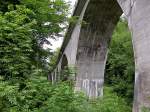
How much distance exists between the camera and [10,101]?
15.9 feet

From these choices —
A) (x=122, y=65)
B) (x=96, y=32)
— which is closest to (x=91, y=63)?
(x=96, y=32)

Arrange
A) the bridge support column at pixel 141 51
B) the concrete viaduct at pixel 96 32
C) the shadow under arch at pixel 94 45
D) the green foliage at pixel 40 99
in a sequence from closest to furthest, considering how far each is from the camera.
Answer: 1. the green foliage at pixel 40 99
2. the bridge support column at pixel 141 51
3. the concrete viaduct at pixel 96 32
4. the shadow under arch at pixel 94 45

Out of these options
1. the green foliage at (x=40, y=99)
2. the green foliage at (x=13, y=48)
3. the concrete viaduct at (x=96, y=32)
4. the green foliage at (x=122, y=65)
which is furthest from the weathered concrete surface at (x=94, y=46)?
the green foliage at (x=40, y=99)

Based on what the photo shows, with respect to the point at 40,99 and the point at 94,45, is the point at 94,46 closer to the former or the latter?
the point at 94,45

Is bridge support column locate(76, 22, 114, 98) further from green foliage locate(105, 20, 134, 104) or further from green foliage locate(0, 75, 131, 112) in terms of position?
green foliage locate(0, 75, 131, 112)

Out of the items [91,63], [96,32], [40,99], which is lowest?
[40,99]

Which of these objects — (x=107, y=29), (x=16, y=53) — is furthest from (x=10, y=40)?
(x=107, y=29)

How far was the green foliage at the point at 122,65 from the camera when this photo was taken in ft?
63.6

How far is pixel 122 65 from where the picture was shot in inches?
902

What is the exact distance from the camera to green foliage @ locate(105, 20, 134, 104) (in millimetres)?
19391

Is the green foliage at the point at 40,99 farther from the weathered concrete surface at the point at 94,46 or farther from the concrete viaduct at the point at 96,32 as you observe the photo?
the weathered concrete surface at the point at 94,46

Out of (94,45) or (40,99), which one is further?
(94,45)

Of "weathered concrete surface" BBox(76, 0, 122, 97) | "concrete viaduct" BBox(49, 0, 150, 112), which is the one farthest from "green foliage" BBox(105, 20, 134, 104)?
"concrete viaduct" BBox(49, 0, 150, 112)

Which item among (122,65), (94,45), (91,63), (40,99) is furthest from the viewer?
(122,65)
